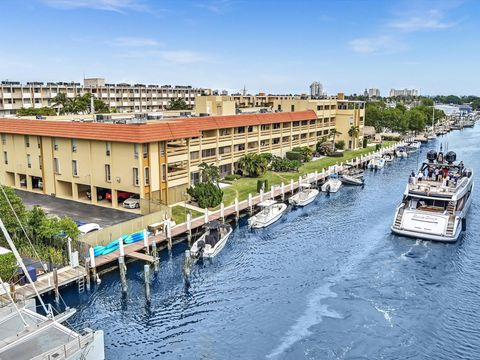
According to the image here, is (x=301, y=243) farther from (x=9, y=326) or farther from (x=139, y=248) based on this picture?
(x=9, y=326)

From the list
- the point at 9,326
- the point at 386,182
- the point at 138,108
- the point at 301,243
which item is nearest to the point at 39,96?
the point at 138,108

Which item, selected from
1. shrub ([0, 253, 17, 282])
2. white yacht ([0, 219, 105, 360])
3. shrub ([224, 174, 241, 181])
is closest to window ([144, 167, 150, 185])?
shrub ([0, 253, 17, 282])

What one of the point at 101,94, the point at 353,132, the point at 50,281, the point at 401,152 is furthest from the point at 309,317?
the point at 101,94

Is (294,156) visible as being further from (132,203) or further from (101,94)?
(101,94)

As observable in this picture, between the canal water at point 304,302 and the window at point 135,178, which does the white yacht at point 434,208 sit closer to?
the canal water at point 304,302

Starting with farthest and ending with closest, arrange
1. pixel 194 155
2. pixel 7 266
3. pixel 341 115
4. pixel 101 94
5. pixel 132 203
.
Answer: pixel 101 94 → pixel 341 115 → pixel 194 155 → pixel 132 203 → pixel 7 266
